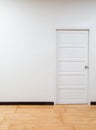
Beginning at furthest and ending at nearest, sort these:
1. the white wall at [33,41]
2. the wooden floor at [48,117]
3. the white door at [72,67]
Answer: the white door at [72,67] → the white wall at [33,41] → the wooden floor at [48,117]

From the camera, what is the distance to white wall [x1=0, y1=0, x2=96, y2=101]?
586cm

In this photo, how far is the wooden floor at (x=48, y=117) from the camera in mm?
4207

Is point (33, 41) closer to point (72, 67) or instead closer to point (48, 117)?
point (72, 67)

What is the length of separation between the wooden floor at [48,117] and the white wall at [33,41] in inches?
20.3

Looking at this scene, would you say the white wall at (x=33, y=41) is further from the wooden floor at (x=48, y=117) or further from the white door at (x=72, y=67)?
the wooden floor at (x=48, y=117)

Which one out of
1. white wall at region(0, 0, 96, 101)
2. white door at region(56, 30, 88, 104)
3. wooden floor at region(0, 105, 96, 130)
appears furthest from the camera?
white door at region(56, 30, 88, 104)

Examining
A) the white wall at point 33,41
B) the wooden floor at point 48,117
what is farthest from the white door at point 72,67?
the wooden floor at point 48,117

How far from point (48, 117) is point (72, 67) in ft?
5.74

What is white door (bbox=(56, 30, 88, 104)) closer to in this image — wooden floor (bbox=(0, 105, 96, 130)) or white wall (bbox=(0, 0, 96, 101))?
white wall (bbox=(0, 0, 96, 101))

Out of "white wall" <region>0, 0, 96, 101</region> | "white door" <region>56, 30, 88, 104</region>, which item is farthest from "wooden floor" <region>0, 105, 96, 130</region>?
"white wall" <region>0, 0, 96, 101</region>

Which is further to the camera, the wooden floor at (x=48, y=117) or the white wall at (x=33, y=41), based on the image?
the white wall at (x=33, y=41)

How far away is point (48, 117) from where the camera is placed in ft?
15.8

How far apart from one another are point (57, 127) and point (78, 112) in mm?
1201

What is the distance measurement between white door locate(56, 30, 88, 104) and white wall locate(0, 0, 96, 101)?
0.19m
